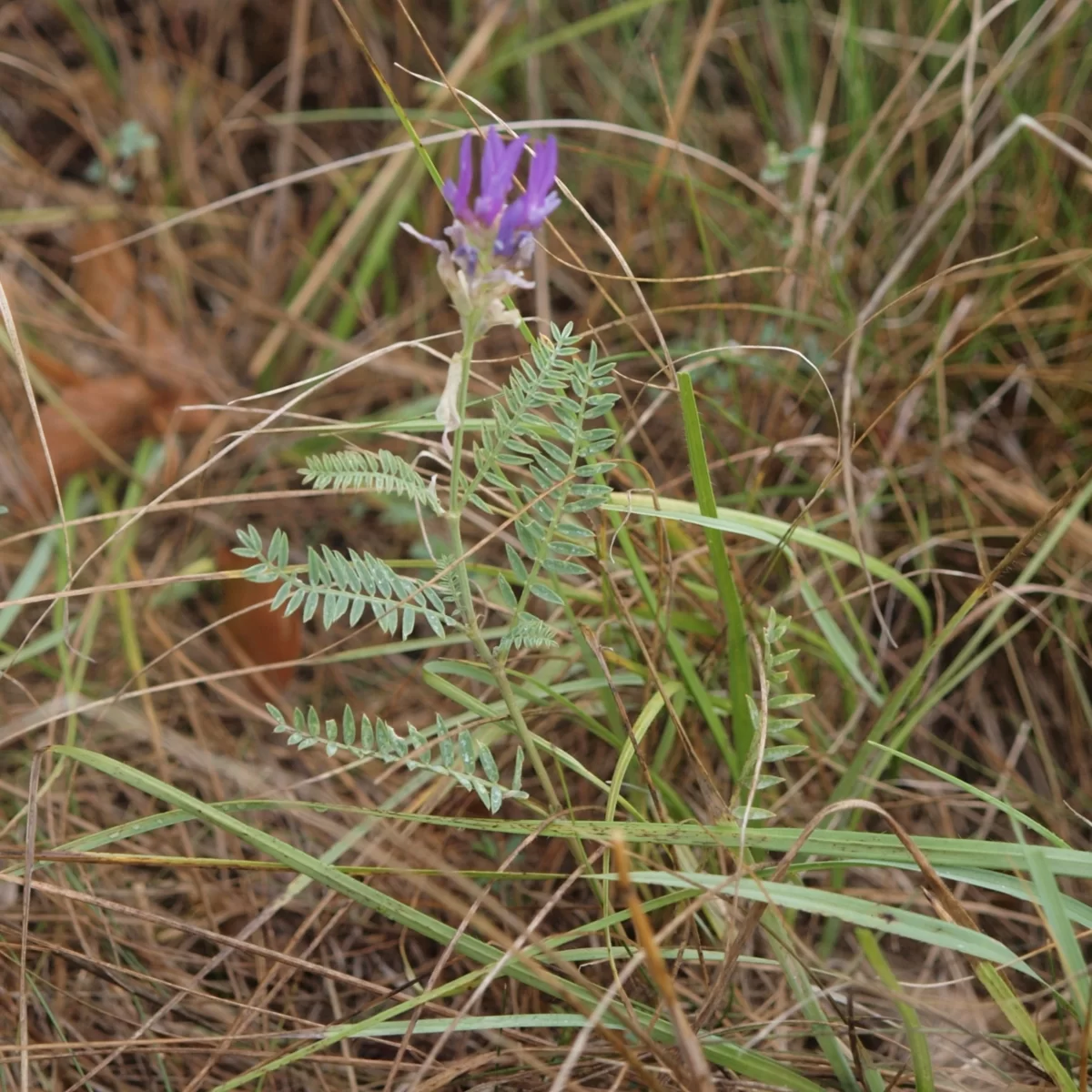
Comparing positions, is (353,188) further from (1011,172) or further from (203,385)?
(1011,172)

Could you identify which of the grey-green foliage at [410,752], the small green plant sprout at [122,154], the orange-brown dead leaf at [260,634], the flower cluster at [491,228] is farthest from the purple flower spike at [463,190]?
the small green plant sprout at [122,154]

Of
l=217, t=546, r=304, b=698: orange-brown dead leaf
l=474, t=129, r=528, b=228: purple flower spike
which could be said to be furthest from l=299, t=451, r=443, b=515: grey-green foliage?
l=217, t=546, r=304, b=698: orange-brown dead leaf

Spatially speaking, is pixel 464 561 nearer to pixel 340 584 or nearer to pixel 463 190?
pixel 340 584

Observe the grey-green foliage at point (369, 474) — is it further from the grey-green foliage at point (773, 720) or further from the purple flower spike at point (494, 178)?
the grey-green foliage at point (773, 720)

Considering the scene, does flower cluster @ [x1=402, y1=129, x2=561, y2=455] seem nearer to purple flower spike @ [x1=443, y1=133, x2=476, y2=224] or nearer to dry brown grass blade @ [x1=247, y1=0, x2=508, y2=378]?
purple flower spike @ [x1=443, y1=133, x2=476, y2=224]

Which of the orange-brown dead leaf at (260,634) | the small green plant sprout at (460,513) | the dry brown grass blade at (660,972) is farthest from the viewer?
the orange-brown dead leaf at (260,634)
